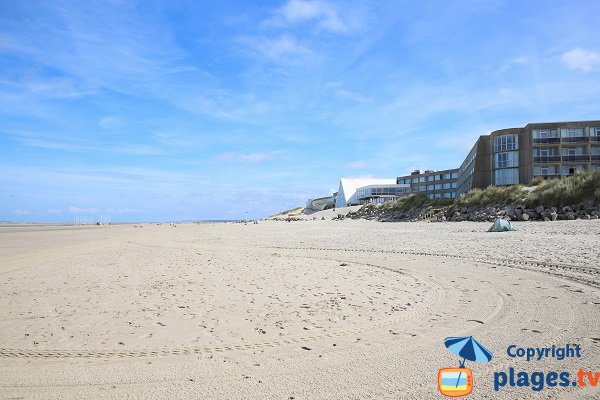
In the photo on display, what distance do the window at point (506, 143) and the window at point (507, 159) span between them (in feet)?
2.37

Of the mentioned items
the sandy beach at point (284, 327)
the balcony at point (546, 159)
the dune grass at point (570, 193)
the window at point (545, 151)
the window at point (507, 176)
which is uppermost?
the window at point (545, 151)

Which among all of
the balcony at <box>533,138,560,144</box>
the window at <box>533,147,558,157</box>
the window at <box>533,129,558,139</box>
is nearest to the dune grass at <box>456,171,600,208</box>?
the window at <box>533,147,558,157</box>

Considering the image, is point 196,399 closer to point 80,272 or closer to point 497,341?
point 497,341

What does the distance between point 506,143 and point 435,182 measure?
4251 cm

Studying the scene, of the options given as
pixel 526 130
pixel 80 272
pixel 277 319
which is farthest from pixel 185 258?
pixel 526 130

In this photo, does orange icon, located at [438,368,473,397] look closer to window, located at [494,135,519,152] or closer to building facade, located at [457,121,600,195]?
building facade, located at [457,121,600,195]

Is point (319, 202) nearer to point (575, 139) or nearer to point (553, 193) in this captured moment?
point (575, 139)

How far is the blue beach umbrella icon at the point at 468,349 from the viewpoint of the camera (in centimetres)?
498

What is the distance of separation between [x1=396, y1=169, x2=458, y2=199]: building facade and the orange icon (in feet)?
283

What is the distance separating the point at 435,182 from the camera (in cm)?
9588

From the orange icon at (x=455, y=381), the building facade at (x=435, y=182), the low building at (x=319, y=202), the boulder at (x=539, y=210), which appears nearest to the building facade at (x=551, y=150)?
the boulder at (x=539, y=210)

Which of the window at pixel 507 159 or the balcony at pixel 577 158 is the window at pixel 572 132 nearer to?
Answer: the balcony at pixel 577 158

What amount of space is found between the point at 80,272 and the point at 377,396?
11.9 metres

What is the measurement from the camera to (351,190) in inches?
4835
